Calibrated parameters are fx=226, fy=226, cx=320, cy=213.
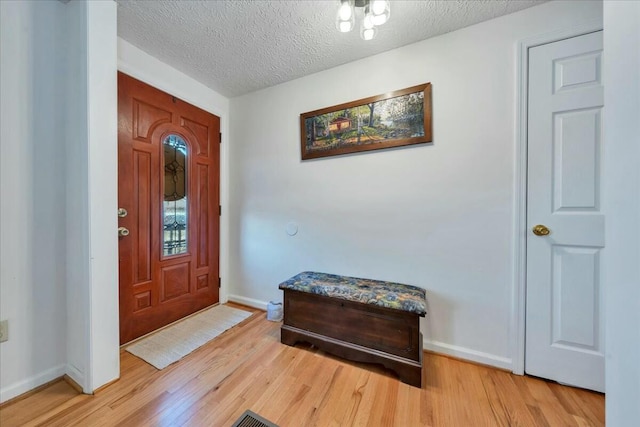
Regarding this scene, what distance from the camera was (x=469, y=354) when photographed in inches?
61.3

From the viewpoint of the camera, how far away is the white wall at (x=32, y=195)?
1.23 metres

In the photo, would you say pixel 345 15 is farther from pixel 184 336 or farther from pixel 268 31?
pixel 184 336

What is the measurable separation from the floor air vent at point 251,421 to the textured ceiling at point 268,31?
7.61 feet

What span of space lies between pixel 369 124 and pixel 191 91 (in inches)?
68.8

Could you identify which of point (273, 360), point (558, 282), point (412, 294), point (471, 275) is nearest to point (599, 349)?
point (558, 282)

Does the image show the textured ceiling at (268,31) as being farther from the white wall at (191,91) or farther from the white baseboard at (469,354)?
the white baseboard at (469,354)

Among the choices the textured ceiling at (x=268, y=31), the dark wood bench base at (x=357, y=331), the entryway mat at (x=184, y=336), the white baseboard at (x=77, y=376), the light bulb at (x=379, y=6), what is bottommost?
the entryway mat at (x=184, y=336)

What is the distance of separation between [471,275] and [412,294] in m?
0.44

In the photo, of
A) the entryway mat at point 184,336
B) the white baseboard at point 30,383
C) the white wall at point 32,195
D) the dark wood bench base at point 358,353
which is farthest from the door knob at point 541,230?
the white baseboard at point 30,383

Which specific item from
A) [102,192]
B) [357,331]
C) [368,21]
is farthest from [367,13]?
[357,331]

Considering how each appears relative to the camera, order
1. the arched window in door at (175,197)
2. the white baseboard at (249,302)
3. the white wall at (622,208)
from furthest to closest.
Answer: the white baseboard at (249,302), the arched window in door at (175,197), the white wall at (622,208)

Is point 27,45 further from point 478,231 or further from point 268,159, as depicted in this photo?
point 478,231

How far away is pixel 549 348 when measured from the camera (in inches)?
54.1

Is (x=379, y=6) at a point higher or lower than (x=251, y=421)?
higher
